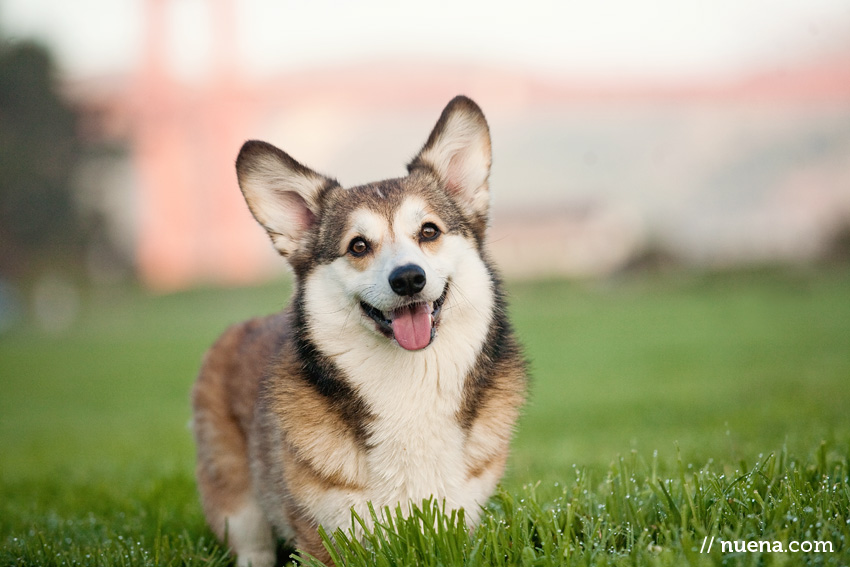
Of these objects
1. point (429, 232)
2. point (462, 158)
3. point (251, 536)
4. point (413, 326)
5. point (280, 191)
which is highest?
point (462, 158)

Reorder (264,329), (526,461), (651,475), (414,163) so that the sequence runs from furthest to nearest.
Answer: (526,461) → (264,329) → (414,163) → (651,475)

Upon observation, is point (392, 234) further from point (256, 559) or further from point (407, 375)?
point (256, 559)

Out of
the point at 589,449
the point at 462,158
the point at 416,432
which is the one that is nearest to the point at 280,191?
the point at 462,158

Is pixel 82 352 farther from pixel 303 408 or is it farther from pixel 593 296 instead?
pixel 303 408

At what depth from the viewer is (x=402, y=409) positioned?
3.38 m

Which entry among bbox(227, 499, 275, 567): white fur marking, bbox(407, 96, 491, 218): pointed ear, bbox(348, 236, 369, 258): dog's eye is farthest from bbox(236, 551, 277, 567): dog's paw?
bbox(407, 96, 491, 218): pointed ear

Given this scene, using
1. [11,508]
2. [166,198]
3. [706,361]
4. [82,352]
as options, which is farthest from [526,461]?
[166,198]

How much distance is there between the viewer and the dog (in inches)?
131

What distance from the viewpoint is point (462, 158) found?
4.00 meters

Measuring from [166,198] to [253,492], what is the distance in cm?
4682

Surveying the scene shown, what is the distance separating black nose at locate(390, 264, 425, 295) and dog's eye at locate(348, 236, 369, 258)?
43 centimetres

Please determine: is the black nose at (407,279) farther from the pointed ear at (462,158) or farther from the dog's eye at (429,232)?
the pointed ear at (462,158)

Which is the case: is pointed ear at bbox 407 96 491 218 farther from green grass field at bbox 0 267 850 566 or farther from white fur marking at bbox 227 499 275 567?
white fur marking at bbox 227 499 275 567

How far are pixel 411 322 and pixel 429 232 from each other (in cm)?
53
